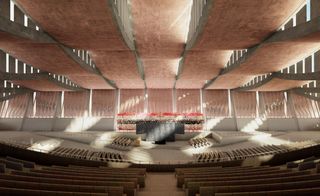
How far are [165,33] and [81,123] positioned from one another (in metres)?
21.6

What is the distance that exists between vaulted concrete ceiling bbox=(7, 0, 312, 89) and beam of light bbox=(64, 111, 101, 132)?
11944 mm

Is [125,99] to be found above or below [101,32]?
below

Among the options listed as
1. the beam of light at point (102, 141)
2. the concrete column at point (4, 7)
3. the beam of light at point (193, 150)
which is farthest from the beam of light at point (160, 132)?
the concrete column at point (4, 7)

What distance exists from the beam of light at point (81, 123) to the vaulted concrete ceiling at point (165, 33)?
39.2 feet

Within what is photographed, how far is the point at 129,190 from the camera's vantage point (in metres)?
4.75

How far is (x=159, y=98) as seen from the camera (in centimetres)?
3472

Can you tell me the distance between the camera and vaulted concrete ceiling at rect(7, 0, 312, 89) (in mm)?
10719

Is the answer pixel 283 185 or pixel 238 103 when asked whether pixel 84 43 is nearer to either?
pixel 283 185

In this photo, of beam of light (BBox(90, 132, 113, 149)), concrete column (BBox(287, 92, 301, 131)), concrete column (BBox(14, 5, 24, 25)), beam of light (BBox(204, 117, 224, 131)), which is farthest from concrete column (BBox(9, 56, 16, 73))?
concrete column (BBox(287, 92, 301, 131))

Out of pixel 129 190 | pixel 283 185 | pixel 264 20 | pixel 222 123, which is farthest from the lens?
pixel 222 123

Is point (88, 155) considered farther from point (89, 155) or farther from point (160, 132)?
point (160, 132)

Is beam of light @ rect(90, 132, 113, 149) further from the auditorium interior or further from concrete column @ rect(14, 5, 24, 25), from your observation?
concrete column @ rect(14, 5, 24, 25)

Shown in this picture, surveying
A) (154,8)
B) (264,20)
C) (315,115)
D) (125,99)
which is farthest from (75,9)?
(315,115)

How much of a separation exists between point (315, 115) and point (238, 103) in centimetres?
891
